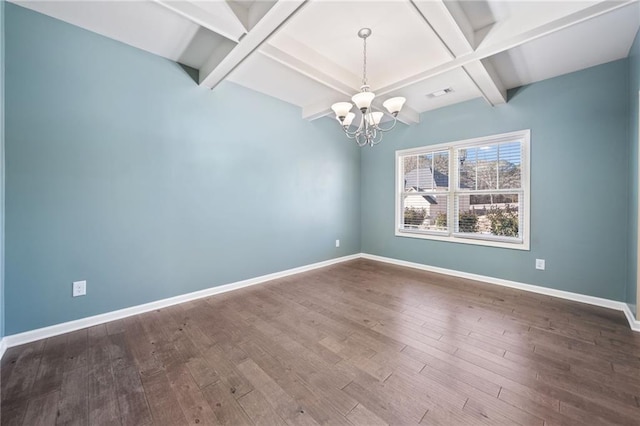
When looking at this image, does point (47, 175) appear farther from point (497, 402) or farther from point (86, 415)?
point (497, 402)

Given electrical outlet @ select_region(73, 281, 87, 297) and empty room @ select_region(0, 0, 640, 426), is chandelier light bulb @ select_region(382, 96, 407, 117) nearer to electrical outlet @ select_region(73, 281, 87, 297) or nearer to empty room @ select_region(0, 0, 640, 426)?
empty room @ select_region(0, 0, 640, 426)

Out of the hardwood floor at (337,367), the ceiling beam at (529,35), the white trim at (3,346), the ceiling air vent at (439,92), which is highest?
the ceiling air vent at (439,92)

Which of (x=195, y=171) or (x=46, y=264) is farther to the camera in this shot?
(x=195, y=171)

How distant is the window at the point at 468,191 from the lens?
137 inches

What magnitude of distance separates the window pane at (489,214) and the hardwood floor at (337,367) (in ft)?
3.64

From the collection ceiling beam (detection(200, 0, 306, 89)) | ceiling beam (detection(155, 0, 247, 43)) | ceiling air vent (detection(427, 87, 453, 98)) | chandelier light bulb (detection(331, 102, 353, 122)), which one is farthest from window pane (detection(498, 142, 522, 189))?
ceiling beam (detection(155, 0, 247, 43))

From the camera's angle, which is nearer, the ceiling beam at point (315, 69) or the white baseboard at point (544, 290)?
the ceiling beam at point (315, 69)

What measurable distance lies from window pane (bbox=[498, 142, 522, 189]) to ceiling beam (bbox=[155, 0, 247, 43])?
3.64m

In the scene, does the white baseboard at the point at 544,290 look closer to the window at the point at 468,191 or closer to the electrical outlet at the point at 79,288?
the window at the point at 468,191

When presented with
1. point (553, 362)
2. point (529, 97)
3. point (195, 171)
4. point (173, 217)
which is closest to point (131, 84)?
point (195, 171)

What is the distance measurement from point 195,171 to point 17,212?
1465 millimetres

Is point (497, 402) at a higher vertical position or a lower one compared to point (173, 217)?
lower

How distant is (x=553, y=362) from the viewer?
1.85 m

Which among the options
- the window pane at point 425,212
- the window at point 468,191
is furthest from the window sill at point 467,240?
the window pane at point 425,212
